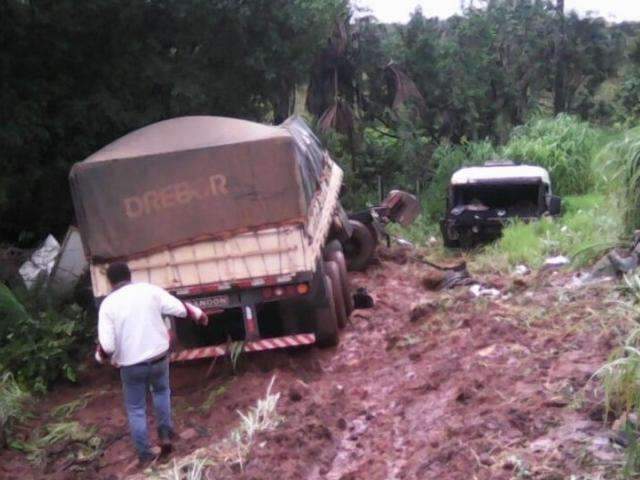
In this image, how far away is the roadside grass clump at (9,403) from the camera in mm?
7674

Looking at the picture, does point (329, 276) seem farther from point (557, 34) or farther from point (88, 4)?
point (557, 34)

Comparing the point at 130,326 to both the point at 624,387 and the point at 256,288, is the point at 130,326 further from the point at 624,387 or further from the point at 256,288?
the point at 624,387

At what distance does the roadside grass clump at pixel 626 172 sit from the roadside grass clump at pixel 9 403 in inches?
284

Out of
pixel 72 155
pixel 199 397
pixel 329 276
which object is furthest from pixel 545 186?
pixel 199 397

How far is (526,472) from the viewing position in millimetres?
5055

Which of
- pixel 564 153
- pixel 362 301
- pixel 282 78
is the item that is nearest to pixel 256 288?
pixel 362 301

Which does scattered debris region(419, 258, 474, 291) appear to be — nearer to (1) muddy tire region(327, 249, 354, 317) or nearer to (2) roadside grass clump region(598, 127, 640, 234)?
(1) muddy tire region(327, 249, 354, 317)

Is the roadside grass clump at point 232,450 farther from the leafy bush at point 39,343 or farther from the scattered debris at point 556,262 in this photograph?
the scattered debris at point 556,262

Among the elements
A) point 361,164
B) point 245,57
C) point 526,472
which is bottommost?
point 361,164

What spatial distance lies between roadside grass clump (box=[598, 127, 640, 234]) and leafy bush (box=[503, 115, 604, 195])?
9.55 meters

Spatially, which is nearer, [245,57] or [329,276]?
[329,276]

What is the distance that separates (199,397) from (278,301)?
149 centimetres

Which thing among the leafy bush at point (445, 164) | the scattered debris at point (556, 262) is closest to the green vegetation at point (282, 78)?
the leafy bush at point (445, 164)

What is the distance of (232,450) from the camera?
6.48m
